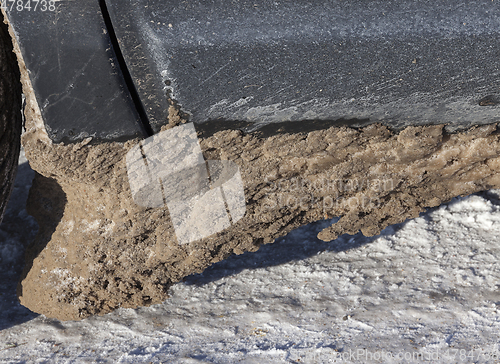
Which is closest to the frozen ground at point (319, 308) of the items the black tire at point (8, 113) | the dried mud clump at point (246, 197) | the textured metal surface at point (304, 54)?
the dried mud clump at point (246, 197)

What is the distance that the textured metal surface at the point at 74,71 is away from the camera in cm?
116

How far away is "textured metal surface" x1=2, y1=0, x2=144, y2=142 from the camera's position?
1158 millimetres

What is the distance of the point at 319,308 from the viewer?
5.89 feet

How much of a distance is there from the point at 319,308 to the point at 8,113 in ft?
4.80

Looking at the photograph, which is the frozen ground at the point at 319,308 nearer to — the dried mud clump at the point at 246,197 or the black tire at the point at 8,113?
the dried mud clump at the point at 246,197

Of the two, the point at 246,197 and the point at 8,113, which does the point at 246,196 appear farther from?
the point at 8,113

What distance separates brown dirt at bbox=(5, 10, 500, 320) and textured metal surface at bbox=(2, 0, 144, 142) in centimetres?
7

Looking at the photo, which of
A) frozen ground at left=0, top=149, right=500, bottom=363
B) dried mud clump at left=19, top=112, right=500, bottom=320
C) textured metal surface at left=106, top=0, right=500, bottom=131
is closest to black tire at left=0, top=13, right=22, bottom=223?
dried mud clump at left=19, top=112, right=500, bottom=320

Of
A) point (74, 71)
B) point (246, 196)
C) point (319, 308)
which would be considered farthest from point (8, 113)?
point (319, 308)

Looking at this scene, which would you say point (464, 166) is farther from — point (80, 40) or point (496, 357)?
point (80, 40)

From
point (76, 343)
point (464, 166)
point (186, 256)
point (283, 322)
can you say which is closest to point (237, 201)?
point (186, 256)

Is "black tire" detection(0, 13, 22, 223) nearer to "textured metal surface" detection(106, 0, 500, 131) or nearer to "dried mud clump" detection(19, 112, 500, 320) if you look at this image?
"dried mud clump" detection(19, 112, 500, 320)

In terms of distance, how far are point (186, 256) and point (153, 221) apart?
210 millimetres

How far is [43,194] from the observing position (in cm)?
180
